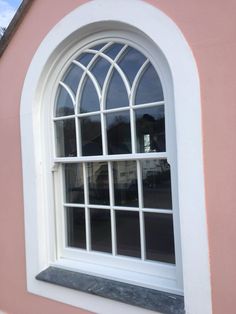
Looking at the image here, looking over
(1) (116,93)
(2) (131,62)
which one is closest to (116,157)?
(1) (116,93)

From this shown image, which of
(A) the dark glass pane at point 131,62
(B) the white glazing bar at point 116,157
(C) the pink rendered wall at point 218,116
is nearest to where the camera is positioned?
(C) the pink rendered wall at point 218,116

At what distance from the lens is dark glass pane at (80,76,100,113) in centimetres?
A: 278

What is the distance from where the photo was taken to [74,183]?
298 centimetres

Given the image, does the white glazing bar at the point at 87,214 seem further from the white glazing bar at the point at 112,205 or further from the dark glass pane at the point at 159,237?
the dark glass pane at the point at 159,237

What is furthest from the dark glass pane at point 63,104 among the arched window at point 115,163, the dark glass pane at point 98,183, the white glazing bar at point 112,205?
the white glazing bar at point 112,205

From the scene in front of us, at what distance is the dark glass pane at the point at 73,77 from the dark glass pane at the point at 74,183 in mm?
734

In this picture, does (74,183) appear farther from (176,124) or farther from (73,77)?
(176,124)

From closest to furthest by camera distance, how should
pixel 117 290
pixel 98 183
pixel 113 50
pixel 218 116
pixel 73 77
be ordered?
pixel 218 116, pixel 117 290, pixel 113 50, pixel 98 183, pixel 73 77

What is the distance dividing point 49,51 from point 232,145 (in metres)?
1.84

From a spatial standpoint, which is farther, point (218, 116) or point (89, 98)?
point (89, 98)

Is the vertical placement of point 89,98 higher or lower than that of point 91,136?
higher

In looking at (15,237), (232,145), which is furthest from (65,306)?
(232,145)

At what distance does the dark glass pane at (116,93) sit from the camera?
2.60m

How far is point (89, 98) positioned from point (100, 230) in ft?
3.97
